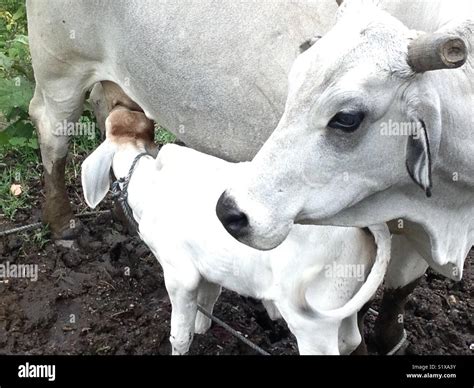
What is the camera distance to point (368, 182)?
6.37ft

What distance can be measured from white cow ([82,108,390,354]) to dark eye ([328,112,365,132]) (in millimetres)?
279

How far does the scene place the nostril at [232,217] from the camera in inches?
75.7

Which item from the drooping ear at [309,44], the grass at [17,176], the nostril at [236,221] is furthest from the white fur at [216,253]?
the grass at [17,176]

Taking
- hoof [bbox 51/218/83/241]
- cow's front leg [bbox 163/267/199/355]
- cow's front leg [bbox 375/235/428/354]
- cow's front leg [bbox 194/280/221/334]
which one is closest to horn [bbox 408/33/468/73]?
cow's front leg [bbox 375/235/428/354]

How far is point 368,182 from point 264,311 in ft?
4.51

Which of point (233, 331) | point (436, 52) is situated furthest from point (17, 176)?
point (436, 52)

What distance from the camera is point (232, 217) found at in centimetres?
193

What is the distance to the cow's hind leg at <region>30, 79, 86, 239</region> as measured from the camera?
3406 mm

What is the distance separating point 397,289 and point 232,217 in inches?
41.8

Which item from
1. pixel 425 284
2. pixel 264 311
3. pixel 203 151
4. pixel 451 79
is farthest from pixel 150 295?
pixel 451 79

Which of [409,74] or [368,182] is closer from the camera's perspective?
[409,74]

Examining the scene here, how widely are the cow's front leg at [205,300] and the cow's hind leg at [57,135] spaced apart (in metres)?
0.94

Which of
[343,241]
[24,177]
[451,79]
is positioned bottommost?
[24,177]
